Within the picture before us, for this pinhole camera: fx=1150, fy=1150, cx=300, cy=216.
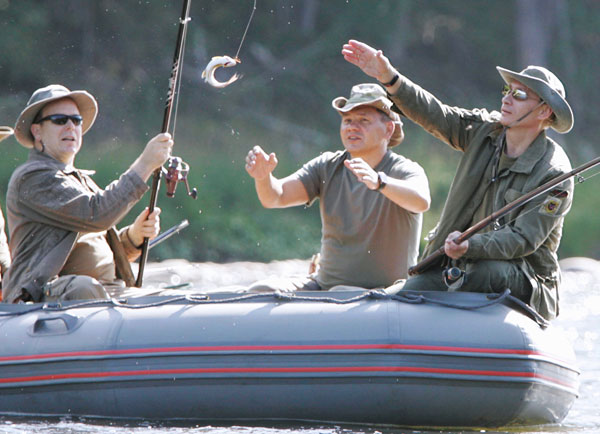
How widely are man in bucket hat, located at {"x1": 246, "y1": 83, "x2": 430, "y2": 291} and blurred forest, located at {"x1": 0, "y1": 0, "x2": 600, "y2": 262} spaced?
8544 mm

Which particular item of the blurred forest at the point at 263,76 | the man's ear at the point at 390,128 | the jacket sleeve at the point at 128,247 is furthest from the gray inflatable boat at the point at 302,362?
the blurred forest at the point at 263,76

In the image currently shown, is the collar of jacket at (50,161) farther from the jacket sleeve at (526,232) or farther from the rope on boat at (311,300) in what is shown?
the jacket sleeve at (526,232)

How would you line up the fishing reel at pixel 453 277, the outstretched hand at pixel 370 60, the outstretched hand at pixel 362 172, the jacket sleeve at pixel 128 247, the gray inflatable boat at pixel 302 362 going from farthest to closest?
the jacket sleeve at pixel 128 247, the outstretched hand at pixel 370 60, the fishing reel at pixel 453 277, the outstretched hand at pixel 362 172, the gray inflatable boat at pixel 302 362

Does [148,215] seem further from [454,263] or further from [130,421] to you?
[454,263]

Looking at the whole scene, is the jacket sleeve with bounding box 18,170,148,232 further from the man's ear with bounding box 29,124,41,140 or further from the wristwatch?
the wristwatch

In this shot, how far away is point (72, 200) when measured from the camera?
4.94m

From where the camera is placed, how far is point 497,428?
15.1ft

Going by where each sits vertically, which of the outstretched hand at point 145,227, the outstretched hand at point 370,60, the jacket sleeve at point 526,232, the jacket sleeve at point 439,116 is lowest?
the outstretched hand at point 145,227

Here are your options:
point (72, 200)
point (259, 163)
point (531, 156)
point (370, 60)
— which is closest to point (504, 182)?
point (531, 156)

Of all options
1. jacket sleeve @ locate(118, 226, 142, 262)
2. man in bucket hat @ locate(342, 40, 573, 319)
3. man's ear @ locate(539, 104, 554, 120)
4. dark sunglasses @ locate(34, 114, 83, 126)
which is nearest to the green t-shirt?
man in bucket hat @ locate(342, 40, 573, 319)

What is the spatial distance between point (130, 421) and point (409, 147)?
12.4 metres

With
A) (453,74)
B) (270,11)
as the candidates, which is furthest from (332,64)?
(453,74)

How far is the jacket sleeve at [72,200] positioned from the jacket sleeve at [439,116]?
1204mm

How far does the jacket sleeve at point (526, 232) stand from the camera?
4539mm
